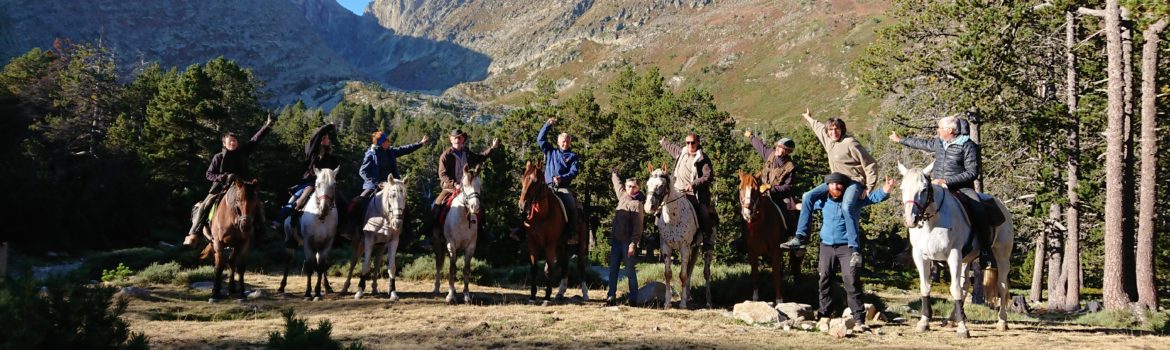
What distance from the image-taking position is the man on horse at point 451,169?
11203 millimetres

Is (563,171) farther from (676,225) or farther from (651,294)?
(651,294)

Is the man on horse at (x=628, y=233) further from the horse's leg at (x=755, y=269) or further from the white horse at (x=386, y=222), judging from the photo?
the white horse at (x=386, y=222)

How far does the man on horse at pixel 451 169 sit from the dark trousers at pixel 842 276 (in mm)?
5520

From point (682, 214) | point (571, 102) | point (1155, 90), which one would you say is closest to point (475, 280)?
point (682, 214)

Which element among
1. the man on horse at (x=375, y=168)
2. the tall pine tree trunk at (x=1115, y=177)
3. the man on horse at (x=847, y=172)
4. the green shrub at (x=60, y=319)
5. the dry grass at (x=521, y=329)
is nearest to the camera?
the green shrub at (x=60, y=319)

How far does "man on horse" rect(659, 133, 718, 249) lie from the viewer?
10.9 metres

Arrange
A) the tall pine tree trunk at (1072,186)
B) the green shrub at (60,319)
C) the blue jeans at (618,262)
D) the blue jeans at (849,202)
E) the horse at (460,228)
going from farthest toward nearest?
the tall pine tree trunk at (1072,186) → the blue jeans at (618,262) → the horse at (460,228) → the blue jeans at (849,202) → the green shrub at (60,319)

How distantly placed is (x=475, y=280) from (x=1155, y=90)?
14.8 m

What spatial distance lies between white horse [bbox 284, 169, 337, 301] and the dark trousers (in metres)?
7.35

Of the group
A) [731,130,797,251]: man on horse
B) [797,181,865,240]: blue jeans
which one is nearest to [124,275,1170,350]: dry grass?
[797,181,865,240]: blue jeans

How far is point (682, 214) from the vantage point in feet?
34.9

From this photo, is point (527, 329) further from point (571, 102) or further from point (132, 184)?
point (132, 184)

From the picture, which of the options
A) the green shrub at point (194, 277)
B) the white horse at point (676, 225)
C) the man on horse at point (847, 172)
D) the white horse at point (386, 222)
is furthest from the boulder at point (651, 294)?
the green shrub at point (194, 277)

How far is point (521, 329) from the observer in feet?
26.7
